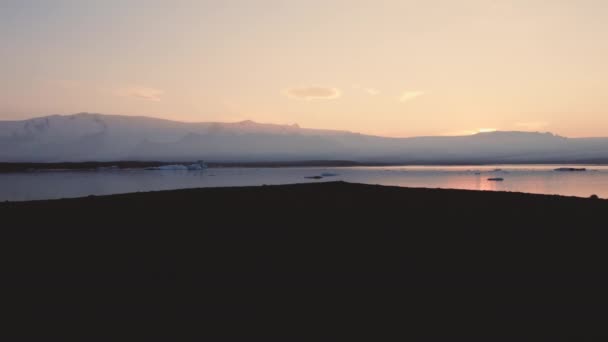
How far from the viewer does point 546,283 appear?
6219 millimetres

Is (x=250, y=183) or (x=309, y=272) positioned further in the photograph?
(x=250, y=183)

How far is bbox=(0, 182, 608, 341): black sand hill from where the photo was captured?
4953 millimetres

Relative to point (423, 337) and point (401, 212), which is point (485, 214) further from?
point (423, 337)

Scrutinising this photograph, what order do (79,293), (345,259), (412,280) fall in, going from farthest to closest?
(345,259) → (412,280) → (79,293)

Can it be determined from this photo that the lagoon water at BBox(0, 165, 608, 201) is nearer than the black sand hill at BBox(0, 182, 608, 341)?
No

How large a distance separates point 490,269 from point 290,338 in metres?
3.78

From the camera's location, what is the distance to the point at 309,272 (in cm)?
682

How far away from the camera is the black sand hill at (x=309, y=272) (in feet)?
16.3

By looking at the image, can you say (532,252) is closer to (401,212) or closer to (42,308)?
(401,212)

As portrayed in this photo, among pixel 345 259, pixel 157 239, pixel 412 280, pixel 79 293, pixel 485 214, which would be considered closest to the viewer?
pixel 79 293

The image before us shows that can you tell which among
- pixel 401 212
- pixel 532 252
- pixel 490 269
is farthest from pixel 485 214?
pixel 490 269

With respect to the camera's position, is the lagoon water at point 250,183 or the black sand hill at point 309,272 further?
the lagoon water at point 250,183

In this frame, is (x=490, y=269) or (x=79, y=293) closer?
(x=79, y=293)

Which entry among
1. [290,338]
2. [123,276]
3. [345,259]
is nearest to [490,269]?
[345,259]
